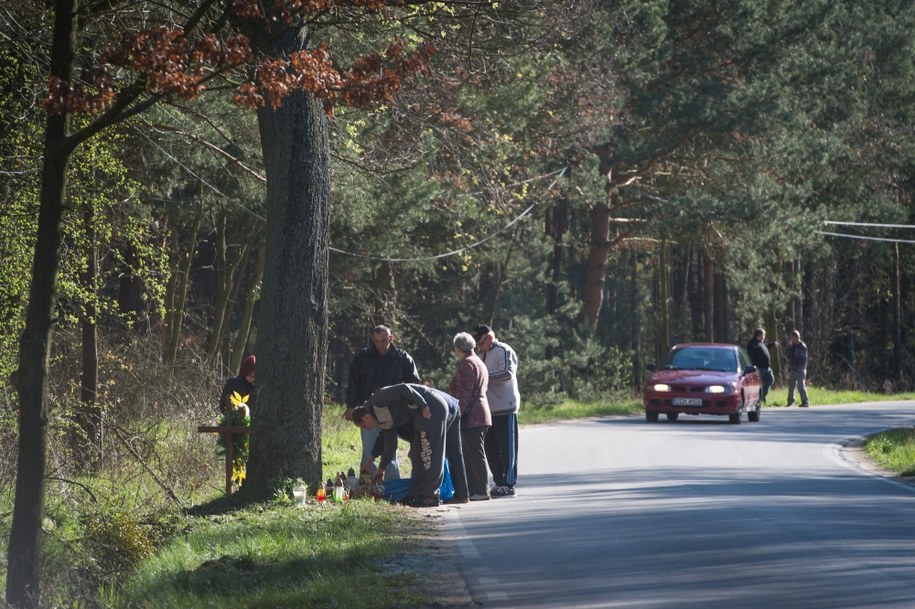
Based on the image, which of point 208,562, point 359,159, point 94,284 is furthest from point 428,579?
point 359,159

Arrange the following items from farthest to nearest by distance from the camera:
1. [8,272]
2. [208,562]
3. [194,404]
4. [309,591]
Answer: [194,404]
[8,272]
[208,562]
[309,591]

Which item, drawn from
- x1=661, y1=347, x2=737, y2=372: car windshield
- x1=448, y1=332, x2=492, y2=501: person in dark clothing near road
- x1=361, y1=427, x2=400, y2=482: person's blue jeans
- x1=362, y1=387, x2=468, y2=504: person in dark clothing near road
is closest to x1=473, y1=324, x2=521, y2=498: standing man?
x1=448, y1=332, x2=492, y2=501: person in dark clothing near road

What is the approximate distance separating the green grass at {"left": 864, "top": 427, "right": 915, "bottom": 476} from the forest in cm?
757

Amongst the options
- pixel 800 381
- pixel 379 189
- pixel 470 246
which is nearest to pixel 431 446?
pixel 379 189

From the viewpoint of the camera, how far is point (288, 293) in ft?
46.0

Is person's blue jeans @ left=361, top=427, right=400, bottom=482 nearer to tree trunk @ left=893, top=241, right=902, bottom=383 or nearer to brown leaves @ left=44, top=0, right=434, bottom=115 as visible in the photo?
brown leaves @ left=44, top=0, right=434, bottom=115

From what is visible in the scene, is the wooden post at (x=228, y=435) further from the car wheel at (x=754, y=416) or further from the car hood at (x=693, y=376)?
the car wheel at (x=754, y=416)

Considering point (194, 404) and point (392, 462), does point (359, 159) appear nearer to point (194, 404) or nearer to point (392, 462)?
point (194, 404)

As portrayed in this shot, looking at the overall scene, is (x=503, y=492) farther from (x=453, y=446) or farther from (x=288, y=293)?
(x=288, y=293)

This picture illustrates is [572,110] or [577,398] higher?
[572,110]

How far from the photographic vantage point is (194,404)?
1927 cm

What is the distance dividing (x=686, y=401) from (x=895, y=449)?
7.73 m

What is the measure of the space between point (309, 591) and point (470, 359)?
6.39m

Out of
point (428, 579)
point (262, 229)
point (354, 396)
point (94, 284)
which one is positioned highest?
point (262, 229)
